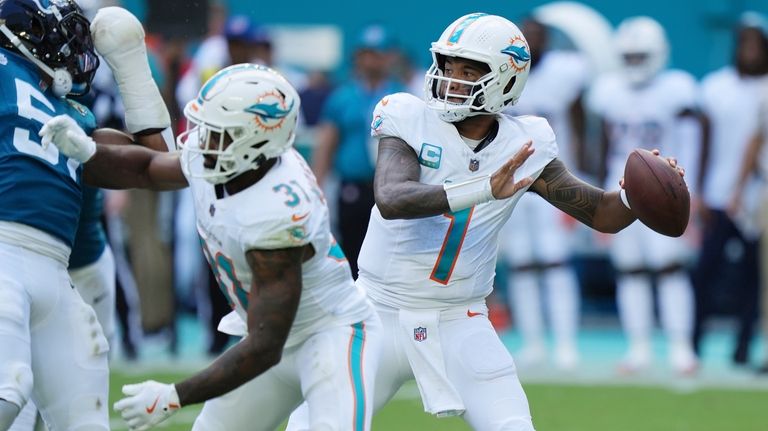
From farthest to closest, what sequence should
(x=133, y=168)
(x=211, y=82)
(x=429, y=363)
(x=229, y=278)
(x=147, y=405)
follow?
(x=429, y=363)
(x=133, y=168)
(x=229, y=278)
(x=211, y=82)
(x=147, y=405)

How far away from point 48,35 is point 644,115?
16.3ft

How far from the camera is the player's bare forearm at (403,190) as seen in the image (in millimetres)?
4414

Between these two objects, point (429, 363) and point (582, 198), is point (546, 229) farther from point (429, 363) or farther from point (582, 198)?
point (429, 363)

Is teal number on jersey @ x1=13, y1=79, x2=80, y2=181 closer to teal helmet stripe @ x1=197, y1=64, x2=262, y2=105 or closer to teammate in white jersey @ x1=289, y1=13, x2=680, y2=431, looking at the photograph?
teal helmet stripe @ x1=197, y1=64, x2=262, y2=105

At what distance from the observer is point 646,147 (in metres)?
8.70

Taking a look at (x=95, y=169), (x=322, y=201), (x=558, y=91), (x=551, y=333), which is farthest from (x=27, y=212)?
(x=551, y=333)

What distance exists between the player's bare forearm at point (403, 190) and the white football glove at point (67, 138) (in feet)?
3.05

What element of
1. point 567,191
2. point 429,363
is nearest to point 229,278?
point 429,363

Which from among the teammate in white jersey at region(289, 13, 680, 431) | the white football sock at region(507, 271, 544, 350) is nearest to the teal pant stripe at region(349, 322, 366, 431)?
the teammate in white jersey at region(289, 13, 680, 431)

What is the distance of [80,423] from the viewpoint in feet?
14.3

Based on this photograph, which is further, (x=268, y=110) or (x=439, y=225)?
(x=439, y=225)

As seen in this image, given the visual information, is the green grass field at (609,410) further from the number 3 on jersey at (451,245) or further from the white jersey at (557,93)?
the number 3 on jersey at (451,245)

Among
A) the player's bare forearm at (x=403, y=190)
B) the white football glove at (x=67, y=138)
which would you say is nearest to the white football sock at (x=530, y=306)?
the player's bare forearm at (x=403, y=190)

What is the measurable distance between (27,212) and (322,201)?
37.7 inches
